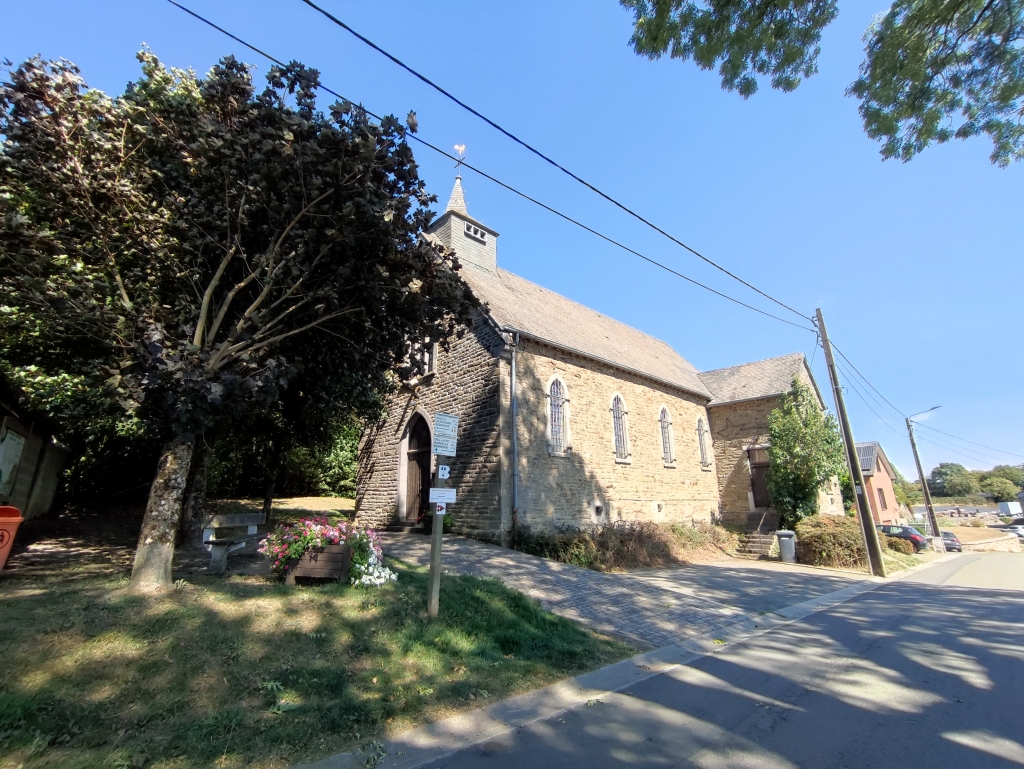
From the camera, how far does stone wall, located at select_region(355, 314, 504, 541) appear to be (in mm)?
13641

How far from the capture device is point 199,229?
23.3ft

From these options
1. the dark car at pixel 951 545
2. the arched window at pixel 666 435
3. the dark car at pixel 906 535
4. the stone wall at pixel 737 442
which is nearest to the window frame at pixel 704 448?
the stone wall at pixel 737 442

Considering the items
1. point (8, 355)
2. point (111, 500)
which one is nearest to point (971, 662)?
point (8, 355)

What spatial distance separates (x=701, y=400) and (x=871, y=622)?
1663 centimetres

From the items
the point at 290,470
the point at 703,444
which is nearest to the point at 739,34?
the point at 703,444

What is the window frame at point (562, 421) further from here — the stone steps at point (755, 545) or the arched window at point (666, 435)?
the stone steps at point (755, 545)

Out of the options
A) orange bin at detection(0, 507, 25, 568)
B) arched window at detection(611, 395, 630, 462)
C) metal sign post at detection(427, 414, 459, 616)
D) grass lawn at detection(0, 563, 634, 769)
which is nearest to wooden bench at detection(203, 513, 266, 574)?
grass lawn at detection(0, 563, 634, 769)

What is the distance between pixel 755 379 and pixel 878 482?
1957 cm

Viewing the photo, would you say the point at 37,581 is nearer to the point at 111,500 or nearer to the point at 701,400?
the point at 111,500

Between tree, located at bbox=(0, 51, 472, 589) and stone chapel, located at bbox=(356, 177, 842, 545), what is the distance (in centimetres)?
271

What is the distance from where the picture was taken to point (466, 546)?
1219 cm

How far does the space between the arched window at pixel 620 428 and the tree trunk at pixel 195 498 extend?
40.8ft

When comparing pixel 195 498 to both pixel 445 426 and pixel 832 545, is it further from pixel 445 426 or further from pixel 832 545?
pixel 832 545

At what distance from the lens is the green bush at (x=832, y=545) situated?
15.7 m
